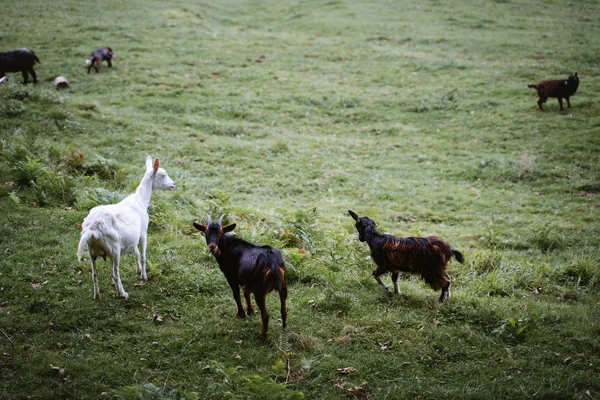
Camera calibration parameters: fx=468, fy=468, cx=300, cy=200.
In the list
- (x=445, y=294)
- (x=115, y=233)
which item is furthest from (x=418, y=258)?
(x=115, y=233)

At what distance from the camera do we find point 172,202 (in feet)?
40.2

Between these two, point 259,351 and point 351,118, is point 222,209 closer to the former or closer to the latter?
point 259,351

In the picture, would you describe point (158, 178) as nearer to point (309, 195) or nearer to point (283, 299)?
point (283, 299)

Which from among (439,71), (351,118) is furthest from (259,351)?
(439,71)

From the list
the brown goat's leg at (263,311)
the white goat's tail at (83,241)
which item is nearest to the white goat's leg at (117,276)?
the white goat's tail at (83,241)

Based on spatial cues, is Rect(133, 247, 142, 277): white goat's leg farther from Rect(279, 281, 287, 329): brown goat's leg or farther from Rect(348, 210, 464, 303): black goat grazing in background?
Rect(348, 210, 464, 303): black goat grazing in background

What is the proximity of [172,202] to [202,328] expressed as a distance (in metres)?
5.95

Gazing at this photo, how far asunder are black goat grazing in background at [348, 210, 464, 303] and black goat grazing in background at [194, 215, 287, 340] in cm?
221

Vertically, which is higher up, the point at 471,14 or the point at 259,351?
the point at 471,14

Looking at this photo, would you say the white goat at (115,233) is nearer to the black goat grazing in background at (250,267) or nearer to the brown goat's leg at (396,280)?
the black goat grazing in background at (250,267)

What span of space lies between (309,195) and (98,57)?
1571 centimetres

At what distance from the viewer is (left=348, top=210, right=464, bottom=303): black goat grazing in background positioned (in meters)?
7.82

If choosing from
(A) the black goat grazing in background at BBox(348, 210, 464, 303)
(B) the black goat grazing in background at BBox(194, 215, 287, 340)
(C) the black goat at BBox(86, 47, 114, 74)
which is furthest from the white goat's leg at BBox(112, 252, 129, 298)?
(C) the black goat at BBox(86, 47, 114, 74)

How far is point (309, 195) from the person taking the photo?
14.4 meters
